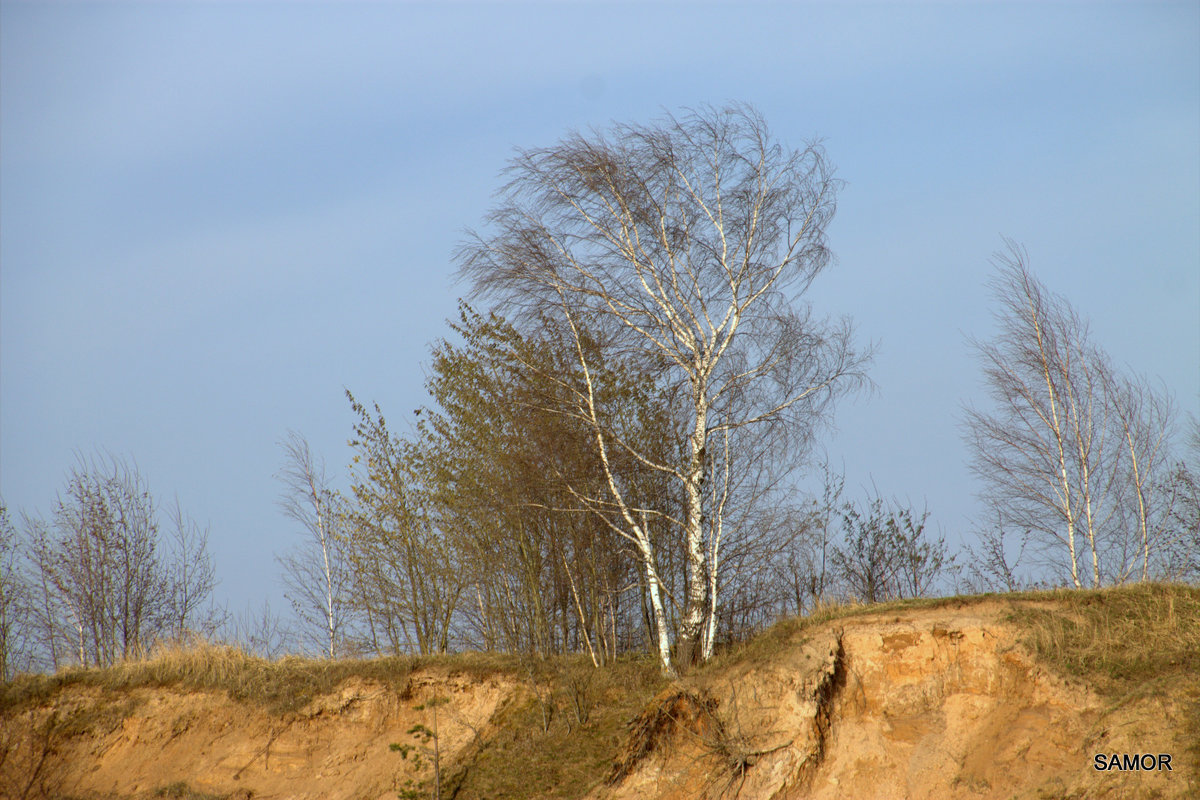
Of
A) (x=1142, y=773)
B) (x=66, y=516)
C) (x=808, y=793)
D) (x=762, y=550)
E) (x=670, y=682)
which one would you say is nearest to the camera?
(x=1142, y=773)

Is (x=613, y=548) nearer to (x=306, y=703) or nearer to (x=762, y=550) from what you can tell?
(x=762, y=550)

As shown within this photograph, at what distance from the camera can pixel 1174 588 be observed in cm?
1149

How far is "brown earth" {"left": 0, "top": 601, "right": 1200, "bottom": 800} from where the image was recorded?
9992 millimetres

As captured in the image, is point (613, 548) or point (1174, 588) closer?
point (1174, 588)

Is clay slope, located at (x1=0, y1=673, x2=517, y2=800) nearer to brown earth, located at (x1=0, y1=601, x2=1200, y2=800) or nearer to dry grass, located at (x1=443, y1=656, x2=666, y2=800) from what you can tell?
brown earth, located at (x1=0, y1=601, x2=1200, y2=800)

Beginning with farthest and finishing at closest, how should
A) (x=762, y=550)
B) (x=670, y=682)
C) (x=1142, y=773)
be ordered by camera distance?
1. (x=762, y=550)
2. (x=670, y=682)
3. (x=1142, y=773)

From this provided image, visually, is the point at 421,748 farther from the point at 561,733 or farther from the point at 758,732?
the point at 758,732

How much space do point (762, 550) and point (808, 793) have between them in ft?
13.3

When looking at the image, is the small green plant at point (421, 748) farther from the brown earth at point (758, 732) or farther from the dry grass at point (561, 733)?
the dry grass at point (561, 733)

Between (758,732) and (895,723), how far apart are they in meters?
1.73

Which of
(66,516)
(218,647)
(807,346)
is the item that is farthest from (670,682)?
(66,516)

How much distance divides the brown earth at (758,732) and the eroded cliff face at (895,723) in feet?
0.06

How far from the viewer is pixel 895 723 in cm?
1117

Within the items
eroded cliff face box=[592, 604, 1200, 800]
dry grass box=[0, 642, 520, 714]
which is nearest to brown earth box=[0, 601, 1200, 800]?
eroded cliff face box=[592, 604, 1200, 800]
